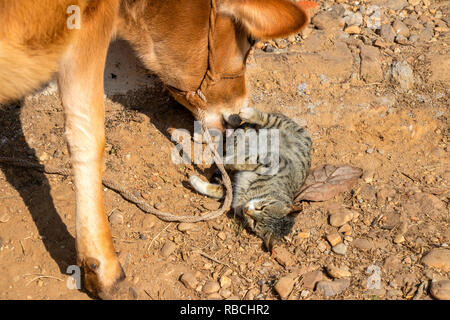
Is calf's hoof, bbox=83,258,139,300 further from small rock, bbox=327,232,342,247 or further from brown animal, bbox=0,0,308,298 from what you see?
small rock, bbox=327,232,342,247

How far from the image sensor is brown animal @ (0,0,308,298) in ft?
9.81

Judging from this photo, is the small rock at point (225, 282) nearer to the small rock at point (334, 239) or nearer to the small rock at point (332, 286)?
the small rock at point (332, 286)

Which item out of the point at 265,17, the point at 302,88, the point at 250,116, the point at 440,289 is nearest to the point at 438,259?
the point at 440,289

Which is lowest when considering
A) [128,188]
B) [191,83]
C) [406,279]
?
→ [406,279]

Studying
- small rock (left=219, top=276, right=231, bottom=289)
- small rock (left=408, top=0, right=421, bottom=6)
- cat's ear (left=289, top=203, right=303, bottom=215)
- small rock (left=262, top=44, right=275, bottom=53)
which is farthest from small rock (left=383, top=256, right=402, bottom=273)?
small rock (left=408, top=0, right=421, bottom=6)

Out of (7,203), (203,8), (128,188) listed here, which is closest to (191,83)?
(203,8)

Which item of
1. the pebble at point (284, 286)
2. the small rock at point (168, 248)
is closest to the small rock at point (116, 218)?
the small rock at point (168, 248)

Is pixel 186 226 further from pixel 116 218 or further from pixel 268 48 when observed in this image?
pixel 268 48

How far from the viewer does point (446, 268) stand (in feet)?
11.7

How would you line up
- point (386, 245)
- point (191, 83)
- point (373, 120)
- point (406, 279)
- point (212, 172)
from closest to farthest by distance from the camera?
1. point (406, 279)
2. point (386, 245)
3. point (191, 83)
4. point (212, 172)
5. point (373, 120)

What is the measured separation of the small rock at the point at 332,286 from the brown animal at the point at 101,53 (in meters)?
1.24

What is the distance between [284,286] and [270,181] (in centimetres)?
95

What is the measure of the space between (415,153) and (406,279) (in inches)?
59.5

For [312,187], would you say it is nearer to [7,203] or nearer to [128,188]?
[128,188]
